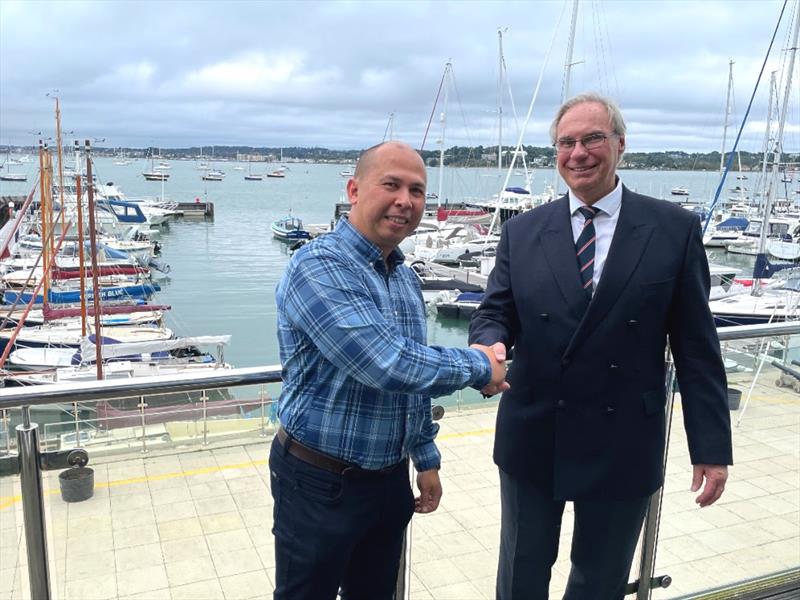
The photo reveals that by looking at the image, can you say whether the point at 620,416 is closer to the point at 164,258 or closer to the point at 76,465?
the point at 76,465

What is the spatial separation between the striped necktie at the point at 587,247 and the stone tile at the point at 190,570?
68.8 inches

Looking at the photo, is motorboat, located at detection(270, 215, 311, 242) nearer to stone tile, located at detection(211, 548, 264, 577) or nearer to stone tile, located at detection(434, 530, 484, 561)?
stone tile, located at detection(434, 530, 484, 561)

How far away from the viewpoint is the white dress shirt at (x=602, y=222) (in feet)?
6.97

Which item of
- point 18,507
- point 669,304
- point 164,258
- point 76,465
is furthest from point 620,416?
point 164,258

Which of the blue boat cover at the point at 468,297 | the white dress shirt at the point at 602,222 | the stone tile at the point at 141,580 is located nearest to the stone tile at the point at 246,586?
the stone tile at the point at 141,580

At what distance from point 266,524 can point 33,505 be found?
33.4 inches

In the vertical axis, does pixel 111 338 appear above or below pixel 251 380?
below

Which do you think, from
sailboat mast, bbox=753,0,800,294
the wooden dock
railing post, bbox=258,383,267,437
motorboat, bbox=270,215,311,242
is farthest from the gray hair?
the wooden dock

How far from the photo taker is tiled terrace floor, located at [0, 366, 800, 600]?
2271 mm

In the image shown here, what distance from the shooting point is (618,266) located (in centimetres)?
204

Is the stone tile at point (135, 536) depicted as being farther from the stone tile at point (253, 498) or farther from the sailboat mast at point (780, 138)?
the sailboat mast at point (780, 138)

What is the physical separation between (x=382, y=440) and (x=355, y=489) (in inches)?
6.2

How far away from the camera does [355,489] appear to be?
185 centimetres

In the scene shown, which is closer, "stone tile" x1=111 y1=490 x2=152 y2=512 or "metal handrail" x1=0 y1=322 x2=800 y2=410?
"metal handrail" x1=0 y1=322 x2=800 y2=410
